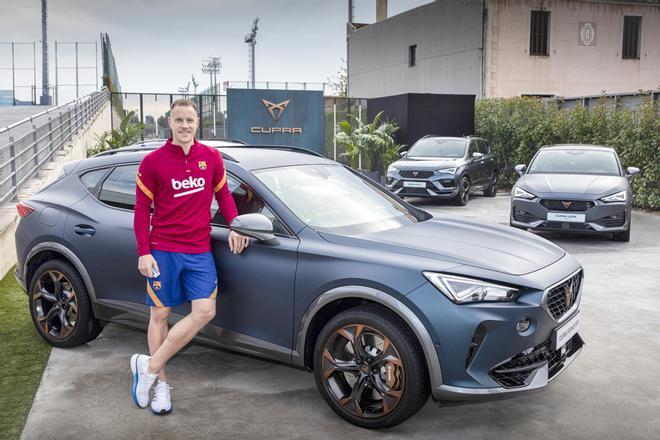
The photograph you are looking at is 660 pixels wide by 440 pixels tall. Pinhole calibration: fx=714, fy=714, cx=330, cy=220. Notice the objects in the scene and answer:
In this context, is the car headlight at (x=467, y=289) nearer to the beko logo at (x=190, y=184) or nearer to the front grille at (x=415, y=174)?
the beko logo at (x=190, y=184)

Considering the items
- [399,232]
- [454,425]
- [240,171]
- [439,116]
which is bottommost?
[454,425]

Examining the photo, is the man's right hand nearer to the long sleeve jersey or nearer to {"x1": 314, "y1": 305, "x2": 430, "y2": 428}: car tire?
the long sleeve jersey

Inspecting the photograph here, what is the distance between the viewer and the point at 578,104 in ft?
62.6

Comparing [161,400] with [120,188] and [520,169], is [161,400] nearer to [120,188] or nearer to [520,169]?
[120,188]

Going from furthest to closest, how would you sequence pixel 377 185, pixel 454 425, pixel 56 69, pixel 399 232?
pixel 56 69 → pixel 377 185 → pixel 399 232 → pixel 454 425

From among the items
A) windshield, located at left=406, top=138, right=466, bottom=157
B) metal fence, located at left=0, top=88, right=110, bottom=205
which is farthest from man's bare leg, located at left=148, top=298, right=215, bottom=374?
windshield, located at left=406, top=138, right=466, bottom=157

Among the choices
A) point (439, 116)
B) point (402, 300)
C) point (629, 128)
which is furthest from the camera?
point (439, 116)

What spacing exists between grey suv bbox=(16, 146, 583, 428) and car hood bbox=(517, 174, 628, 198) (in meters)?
6.29

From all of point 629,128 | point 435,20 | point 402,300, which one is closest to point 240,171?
point 402,300

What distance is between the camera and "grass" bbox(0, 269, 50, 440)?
14.1 feet

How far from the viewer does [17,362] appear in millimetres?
5285

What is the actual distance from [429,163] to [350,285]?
1308 cm

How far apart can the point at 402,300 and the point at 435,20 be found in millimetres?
35167

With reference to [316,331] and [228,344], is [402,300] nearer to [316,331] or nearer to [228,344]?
[316,331]
